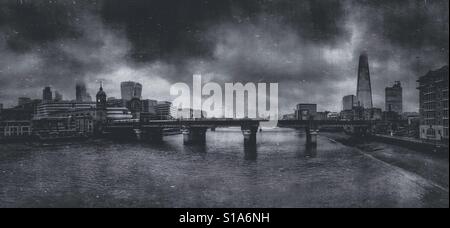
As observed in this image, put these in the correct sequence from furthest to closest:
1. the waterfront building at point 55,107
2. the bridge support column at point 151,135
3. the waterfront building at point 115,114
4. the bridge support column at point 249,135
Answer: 1. the waterfront building at point 55,107
2. the waterfront building at point 115,114
3. the bridge support column at point 151,135
4. the bridge support column at point 249,135

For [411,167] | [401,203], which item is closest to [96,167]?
[401,203]

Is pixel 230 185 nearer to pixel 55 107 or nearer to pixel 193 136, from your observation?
pixel 193 136

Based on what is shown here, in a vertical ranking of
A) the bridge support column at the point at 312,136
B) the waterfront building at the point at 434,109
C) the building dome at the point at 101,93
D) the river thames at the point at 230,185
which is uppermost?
the building dome at the point at 101,93

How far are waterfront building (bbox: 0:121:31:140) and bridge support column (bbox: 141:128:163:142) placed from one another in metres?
51.2

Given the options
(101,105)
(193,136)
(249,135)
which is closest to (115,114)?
(101,105)

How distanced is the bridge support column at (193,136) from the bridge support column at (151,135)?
20657mm

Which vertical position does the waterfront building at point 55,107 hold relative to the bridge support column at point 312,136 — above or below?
above

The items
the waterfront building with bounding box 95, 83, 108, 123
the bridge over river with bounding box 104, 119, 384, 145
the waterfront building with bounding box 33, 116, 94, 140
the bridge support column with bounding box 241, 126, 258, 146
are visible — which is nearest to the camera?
the bridge support column with bounding box 241, 126, 258, 146

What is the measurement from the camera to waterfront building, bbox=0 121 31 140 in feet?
355

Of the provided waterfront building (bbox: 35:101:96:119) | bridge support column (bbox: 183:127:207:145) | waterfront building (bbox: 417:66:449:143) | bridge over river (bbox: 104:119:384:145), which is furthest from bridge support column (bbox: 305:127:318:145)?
waterfront building (bbox: 35:101:96:119)

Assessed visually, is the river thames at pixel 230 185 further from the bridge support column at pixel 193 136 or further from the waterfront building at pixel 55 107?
the waterfront building at pixel 55 107

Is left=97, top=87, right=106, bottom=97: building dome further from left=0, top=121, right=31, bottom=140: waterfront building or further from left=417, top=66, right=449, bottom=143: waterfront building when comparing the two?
left=417, top=66, right=449, bottom=143: waterfront building

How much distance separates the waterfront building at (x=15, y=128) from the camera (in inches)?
4259

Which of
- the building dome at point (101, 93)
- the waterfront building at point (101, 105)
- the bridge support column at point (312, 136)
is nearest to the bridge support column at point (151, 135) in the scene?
the waterfront building at point (101, 105)
